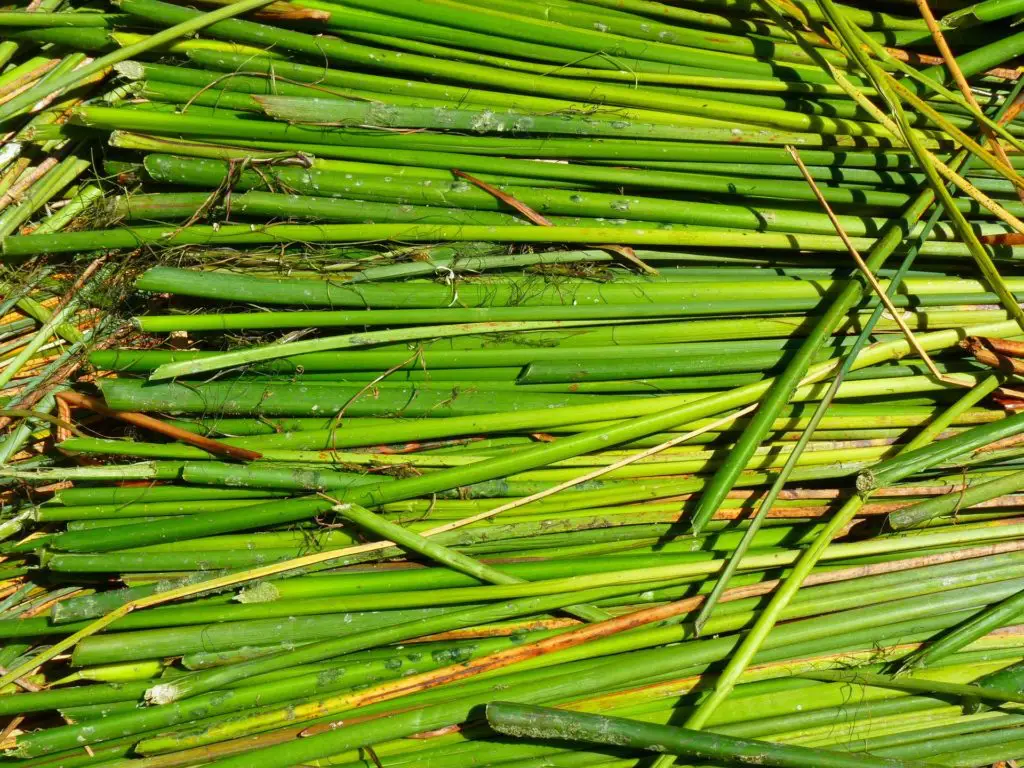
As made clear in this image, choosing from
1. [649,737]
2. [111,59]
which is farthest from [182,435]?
[649,737]

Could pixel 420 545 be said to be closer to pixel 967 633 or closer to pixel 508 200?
pixel 508 200

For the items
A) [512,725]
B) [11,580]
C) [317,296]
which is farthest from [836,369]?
[11,580]

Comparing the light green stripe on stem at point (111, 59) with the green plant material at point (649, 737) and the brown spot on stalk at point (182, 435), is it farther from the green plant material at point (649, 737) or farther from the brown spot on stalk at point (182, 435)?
the green plant material at point (649, 737)

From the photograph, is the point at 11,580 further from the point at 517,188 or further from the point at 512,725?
the point at 517,188

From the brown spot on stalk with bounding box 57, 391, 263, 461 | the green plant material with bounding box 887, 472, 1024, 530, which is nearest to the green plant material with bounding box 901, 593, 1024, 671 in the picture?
the green plant material with bounding box 887, 472, 1024, 530

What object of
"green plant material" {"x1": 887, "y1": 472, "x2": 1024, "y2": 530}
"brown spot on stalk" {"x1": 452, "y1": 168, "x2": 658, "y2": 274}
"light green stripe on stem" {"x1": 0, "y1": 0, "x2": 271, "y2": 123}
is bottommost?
"green plant material" {"x1": 887, "y1": 472, "x2": 1024, "y2": 530}

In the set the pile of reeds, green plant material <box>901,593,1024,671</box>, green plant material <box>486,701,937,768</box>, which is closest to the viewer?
green plant material <box>486,701,937,768</box>

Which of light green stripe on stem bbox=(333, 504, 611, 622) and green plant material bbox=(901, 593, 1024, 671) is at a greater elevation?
light green stripe on stem bbox=(333, 504, 611, 622)

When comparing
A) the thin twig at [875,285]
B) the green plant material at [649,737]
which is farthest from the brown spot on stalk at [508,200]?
the green plant material at [649,737]

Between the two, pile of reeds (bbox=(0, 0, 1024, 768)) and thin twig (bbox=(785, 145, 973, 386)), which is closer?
pile of reeds (bbox=(0, 0, 1024, 768))

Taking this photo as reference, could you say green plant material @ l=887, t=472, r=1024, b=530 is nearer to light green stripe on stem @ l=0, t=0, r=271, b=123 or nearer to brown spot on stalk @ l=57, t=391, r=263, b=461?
brown spot on stalk @ l=57, t=391, r=263, b=461

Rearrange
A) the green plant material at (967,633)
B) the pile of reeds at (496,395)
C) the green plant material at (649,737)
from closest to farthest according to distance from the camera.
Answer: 1. the green plant material at (649,737)
2. the pile of reeds at (496,395)
3. the green plant material at (967,633)

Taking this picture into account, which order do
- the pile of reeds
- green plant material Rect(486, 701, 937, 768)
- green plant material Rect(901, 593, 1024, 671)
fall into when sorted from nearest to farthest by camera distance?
green plant material Rect(486, 701, 937, 768)
the pile of reeds
green plant material Rect(901, 593, 1024, 671)
